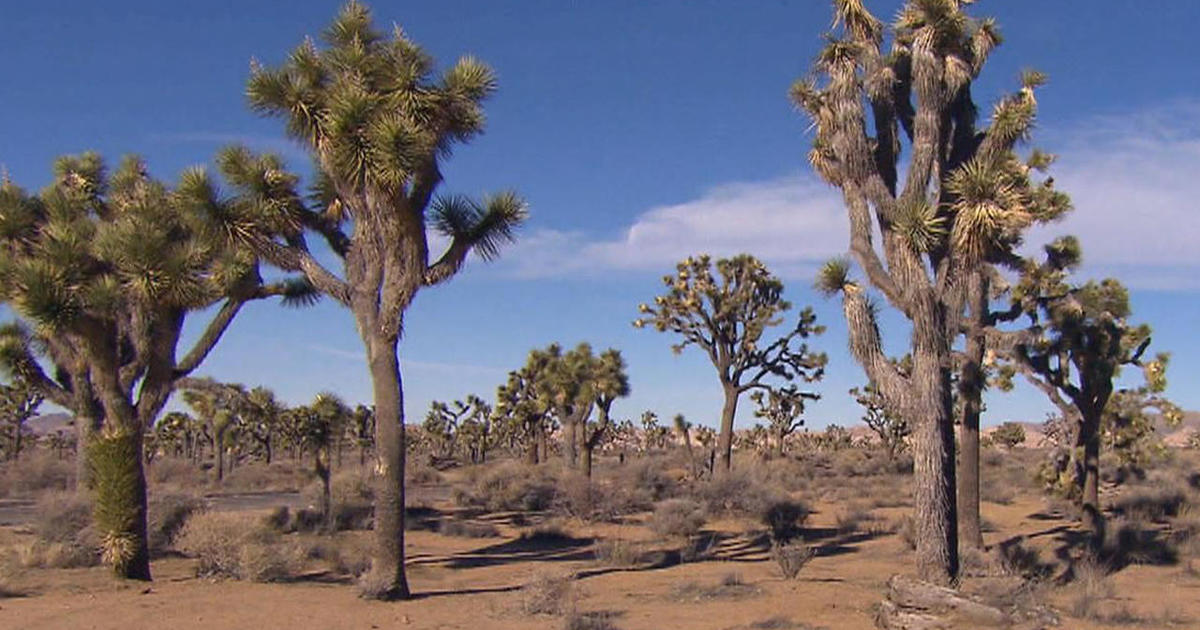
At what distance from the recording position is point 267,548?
A: 536 inches

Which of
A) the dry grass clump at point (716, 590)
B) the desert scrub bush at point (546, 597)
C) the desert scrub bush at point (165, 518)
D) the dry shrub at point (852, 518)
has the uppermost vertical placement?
the desert scrub bush at point (165, 518)

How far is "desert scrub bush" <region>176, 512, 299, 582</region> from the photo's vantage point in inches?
505

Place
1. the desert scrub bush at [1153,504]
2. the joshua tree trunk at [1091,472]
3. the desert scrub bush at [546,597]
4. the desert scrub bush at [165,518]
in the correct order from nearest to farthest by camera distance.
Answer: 1. the desert scrub bush at [546,597]
2. the desert scrub bush at [165,518]
3. the joshua tree trunk at [1091,472]
4. the desert scrub bush at [1153,504]

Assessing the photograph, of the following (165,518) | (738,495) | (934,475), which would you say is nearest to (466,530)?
(165,518)

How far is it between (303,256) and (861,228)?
6750mm

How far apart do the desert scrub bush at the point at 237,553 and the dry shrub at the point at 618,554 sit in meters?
4.94

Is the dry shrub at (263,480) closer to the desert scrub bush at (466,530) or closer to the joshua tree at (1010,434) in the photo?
the desert scrub bush at (466,530)

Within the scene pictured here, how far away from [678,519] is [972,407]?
7428mm

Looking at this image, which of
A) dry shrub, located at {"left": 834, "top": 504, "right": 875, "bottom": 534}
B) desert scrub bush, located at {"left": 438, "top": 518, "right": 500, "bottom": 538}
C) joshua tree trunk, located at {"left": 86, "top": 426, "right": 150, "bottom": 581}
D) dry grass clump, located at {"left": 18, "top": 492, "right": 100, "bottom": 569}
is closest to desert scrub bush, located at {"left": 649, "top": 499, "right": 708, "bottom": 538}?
dry shrub, located at {"left": 834, "top": 504, "right": 875, "bottom": 534}

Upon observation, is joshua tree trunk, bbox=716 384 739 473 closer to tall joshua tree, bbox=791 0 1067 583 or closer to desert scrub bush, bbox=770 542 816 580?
desert scrub bush, bbox=770 542 816 580

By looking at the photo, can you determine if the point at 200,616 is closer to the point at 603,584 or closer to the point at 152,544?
the point at 603,584

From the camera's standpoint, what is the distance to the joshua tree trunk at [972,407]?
552 inches

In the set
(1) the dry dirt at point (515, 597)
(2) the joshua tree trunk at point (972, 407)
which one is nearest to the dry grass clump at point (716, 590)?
(1) the dry dirt at point (515, 597)

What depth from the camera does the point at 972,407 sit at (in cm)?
1450
